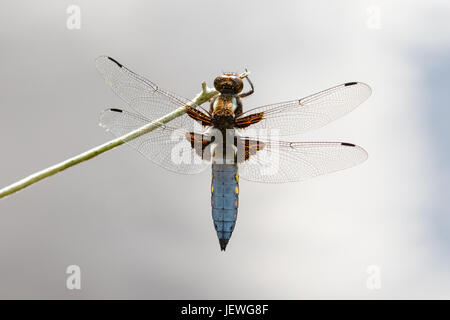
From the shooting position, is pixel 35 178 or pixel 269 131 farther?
pixel 269 131

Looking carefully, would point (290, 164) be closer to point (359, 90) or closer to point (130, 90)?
point (359, 90)

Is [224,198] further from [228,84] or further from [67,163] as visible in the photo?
[67,163]

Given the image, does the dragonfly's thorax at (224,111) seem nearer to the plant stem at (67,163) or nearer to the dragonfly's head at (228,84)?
the dragonfly's head at (228,84)

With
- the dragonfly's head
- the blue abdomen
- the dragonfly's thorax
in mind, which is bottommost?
the blue abdomen

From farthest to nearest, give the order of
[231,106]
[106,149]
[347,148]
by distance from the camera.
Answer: [347,148]
[231,106]
[106,149]

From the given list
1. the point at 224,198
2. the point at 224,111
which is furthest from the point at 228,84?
the point at 224,198

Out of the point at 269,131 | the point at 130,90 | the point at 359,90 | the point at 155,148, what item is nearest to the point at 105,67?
the point at 130,90

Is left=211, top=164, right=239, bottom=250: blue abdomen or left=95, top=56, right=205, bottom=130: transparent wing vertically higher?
left=95, top=56, right=205, bottom=130: transparent wing

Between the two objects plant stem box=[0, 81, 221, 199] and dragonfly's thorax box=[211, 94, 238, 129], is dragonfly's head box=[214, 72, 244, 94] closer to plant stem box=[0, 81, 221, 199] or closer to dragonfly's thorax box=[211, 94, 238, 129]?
dragonfly's thorax box=[211, 94, 238, 129]
